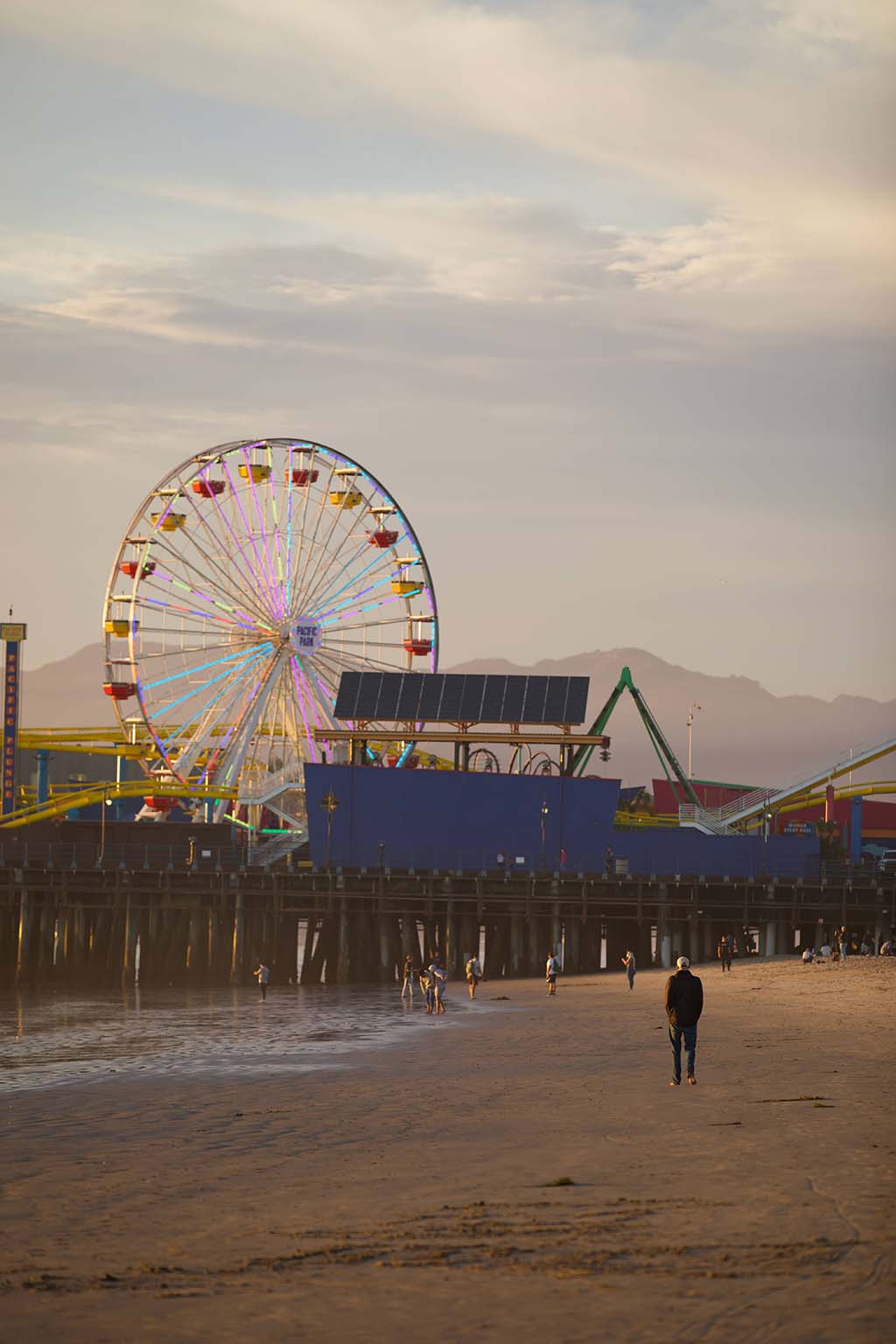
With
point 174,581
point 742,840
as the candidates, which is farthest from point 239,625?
point 742,840

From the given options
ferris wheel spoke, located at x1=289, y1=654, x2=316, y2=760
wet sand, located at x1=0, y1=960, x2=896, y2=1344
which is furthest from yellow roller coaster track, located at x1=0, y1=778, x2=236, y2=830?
wet sand, located at x1=0, y1=960, x2=896, y2=1344

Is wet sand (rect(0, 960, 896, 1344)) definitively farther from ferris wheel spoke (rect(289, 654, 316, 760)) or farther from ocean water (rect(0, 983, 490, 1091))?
ferris wheel spoke (rect(289, 654, 316, 760))

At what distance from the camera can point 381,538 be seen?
84938mm

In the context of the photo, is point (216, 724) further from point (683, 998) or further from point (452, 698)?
point (683, 998)

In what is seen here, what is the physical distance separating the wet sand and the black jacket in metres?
1.07

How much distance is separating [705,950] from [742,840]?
11045 millimetres

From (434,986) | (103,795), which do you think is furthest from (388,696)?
(434,986)

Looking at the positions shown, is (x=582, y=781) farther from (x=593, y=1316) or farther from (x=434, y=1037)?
(x=593, y=1316)

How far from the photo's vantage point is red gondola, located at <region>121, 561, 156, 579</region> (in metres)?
80.9

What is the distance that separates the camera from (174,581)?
81438mm

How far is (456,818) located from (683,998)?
5226 centimetres

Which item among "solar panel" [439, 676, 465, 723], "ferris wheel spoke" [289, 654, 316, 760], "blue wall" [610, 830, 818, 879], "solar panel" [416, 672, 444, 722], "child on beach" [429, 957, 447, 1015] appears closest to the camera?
"child on beach" [429, 957, 447, 1015]

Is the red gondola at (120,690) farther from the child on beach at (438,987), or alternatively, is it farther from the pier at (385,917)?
the child on beach at (438,987)

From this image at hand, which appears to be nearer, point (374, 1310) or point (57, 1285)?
point (374, 1310)
